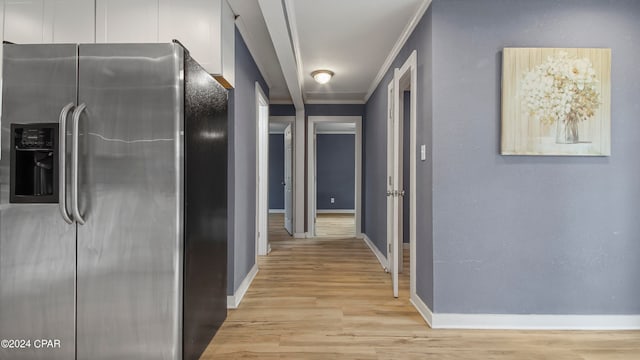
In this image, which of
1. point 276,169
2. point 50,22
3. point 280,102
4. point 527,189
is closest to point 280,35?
point 50,22

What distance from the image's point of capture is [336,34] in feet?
10.1

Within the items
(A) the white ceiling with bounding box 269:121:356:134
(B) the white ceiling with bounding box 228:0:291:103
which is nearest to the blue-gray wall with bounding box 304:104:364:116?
(B) the white ceiling with bounding box 228:0:291:103

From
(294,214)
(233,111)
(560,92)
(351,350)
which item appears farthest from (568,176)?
(294,214)

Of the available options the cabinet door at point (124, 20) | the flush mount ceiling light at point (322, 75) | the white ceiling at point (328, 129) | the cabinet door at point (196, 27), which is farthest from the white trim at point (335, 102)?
the cabinet door at point (124, 20)

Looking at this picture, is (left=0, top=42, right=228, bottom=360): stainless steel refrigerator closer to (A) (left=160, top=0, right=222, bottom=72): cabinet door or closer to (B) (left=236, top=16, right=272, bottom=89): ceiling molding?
(A) (left=160, top=0, right=222, bottom=72): cabinet door

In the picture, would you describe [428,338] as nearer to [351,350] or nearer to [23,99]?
[351,350]

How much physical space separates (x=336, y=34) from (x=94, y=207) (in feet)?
7.86

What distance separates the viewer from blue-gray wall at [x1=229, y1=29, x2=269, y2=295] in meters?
2.80

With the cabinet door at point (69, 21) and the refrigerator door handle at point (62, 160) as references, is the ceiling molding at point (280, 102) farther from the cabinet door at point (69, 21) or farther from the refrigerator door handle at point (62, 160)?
the refrigerator door handle at point (62, 160)

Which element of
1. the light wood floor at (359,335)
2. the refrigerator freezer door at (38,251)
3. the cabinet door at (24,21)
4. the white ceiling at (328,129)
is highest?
the white ceiling at (328,129)

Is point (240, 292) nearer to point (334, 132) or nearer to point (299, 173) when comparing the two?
point (299, 173)

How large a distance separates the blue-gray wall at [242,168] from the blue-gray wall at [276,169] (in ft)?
18.7

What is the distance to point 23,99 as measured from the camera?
66.0 inches

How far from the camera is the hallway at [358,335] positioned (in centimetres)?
204
